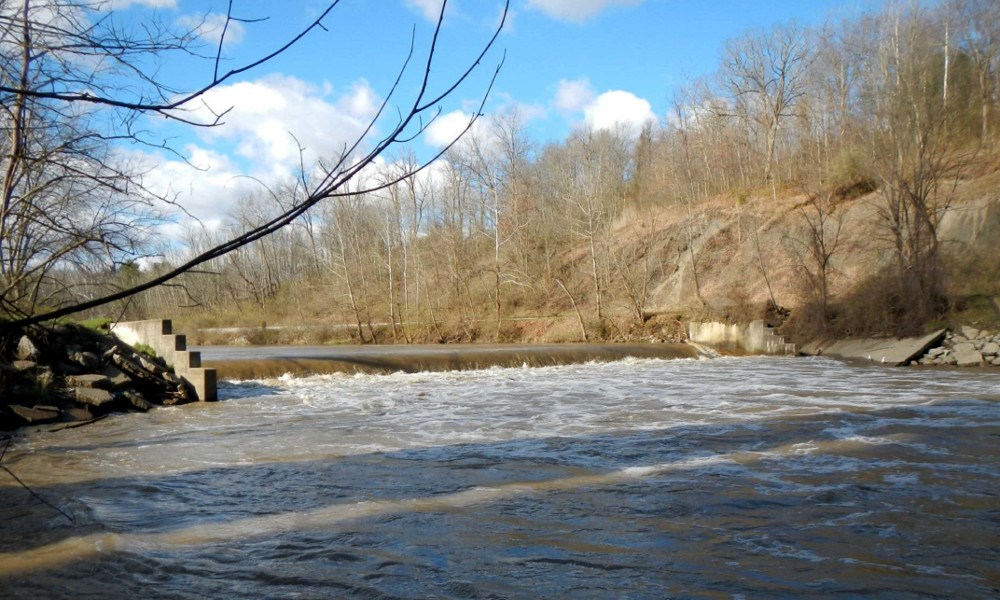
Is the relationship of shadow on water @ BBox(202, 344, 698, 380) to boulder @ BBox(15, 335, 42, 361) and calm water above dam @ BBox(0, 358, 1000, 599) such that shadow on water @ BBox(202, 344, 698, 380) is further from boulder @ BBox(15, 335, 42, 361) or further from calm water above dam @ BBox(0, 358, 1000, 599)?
calm water above dam @ BBox(0, 358, 1000, 599)

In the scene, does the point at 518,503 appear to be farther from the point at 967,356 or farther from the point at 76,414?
the point at 967,356

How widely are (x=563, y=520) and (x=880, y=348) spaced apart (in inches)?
774

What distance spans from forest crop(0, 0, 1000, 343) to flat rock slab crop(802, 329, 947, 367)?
746mm

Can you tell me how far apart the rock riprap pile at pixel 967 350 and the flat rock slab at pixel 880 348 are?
A: 246mm

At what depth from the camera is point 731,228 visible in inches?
1564

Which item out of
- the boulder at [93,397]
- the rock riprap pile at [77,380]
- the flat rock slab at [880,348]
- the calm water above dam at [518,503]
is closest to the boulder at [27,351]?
the rock riprap pile at [77,380]

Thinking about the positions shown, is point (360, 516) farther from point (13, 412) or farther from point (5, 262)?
point (13, 412)

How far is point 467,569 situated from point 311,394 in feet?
37.3

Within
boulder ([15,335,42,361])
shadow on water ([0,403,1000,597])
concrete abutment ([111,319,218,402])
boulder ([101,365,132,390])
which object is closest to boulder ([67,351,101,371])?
boulder ([101,365,132,390])

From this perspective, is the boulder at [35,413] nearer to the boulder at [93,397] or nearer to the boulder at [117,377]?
the boulder at [93,397]

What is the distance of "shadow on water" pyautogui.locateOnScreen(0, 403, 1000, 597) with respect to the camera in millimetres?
4902

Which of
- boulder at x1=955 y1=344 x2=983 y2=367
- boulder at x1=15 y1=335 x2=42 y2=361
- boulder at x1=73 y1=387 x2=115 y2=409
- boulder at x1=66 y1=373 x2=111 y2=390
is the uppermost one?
boulder at x1=15 y1=335 x2=42 y2=361

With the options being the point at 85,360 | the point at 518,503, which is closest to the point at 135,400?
the point at 85,360

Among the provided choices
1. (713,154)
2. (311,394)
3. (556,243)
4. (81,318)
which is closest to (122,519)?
(311,394)
